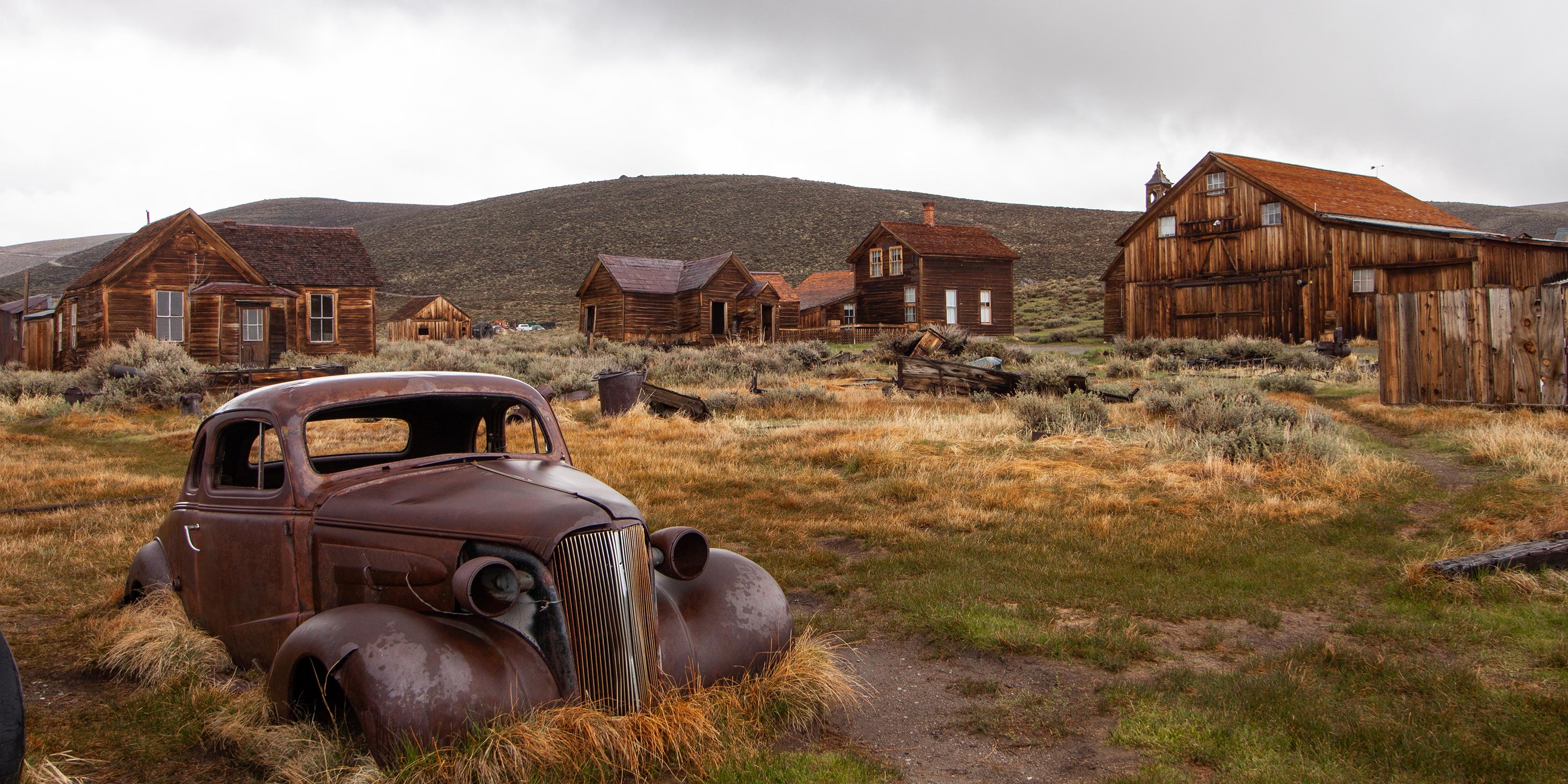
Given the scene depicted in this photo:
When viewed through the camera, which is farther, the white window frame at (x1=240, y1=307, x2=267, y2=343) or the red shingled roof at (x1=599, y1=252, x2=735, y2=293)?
the red shingled roof at (x1=599, y1=252, x2=735, y2=293)

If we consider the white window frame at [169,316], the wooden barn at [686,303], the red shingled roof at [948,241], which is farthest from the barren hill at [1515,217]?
the white window frame at [169,316]

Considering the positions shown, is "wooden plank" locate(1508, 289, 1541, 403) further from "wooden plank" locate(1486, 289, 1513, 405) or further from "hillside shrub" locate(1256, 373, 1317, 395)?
"hillside shrub" locate(1256, 373, 1317, 395)

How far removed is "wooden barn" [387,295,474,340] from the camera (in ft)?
161

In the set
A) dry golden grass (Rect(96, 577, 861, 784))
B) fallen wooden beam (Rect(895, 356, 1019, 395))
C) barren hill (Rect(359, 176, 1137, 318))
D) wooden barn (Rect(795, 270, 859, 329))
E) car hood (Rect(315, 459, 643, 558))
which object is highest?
barren hill (Rect(359, 176, 1137, 318))

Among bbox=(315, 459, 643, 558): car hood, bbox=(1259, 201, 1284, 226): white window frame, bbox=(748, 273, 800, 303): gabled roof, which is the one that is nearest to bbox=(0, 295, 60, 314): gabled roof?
bbox=(748, 273, 800, 303): gabled roof

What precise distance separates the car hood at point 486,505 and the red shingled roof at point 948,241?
122 ft

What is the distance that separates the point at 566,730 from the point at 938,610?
298 centimetres

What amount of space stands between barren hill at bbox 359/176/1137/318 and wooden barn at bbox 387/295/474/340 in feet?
52.8

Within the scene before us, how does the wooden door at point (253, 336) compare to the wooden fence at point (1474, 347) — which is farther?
the wooden door at point (253, 336)

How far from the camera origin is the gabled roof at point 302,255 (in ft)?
97.8

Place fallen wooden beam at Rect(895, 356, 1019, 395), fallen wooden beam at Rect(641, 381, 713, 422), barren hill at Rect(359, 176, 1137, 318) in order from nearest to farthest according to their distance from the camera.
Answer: fallen wooden beam at Rect(641, 381, 713, 422), fallen wooden beam at Rect(895, 356, 1019, 395), barren hill at Rect(359, 176, 1137, 318)

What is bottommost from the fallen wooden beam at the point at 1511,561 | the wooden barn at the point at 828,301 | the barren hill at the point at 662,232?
the fallen wooden beam at the point at 1511,561

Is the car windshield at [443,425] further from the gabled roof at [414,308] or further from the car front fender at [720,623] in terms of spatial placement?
the gabled roof at [414,308]

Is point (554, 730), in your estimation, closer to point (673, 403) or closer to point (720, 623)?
point (720, 623)
